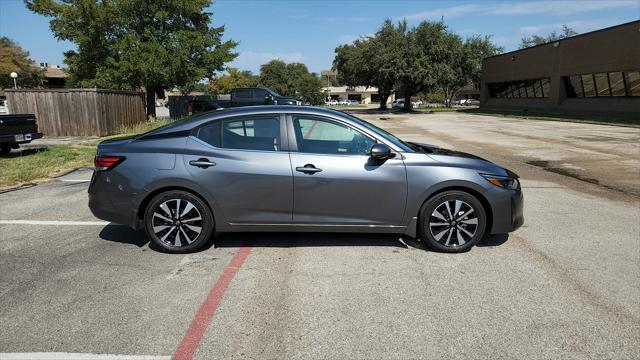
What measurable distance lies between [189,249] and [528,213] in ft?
16.3

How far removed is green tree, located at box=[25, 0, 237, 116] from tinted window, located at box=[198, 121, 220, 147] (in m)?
22.2

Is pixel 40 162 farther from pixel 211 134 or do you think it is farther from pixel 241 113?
pixel 241 113

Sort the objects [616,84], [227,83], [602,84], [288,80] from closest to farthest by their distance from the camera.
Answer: [616,84]
[602,84]
[227,83]
[288,80]

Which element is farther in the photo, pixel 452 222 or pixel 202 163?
pixel 452 222

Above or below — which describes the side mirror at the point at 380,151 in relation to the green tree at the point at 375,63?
Answer: below

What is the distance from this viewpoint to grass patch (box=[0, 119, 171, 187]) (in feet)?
30.5

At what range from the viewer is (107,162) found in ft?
16.1

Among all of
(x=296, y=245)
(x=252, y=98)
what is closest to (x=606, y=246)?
(x=296, y=245)

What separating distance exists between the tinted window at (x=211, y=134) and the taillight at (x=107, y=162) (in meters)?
0.89

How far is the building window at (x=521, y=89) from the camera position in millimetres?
42263

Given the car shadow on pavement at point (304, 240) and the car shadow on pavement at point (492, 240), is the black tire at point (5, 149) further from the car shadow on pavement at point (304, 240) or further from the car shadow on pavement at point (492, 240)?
the car shadow on pavement at point (492, 240)

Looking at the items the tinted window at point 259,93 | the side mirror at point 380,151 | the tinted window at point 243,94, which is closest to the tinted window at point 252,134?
the side mirror at point 380,151

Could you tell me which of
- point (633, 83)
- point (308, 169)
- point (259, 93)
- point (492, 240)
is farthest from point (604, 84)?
point (308, 169)

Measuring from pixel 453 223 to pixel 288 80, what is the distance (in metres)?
87.0
